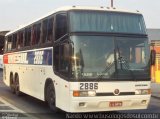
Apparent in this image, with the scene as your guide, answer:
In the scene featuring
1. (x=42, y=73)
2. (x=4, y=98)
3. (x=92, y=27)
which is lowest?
(x=4, y=98)

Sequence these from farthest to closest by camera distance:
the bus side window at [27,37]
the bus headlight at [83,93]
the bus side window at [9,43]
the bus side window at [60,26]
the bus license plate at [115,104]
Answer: the bus side window at [9,43] < the bus side window at [27,37] < the bus side window at [60,26] < the bus license plate at [115,104] < the bus headlight at [83,93]

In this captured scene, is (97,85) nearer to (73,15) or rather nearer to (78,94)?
(78,94)

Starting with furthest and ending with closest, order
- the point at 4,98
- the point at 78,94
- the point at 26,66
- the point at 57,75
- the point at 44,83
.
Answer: the point at 4,98, the point at 26,66, the point at 44,83, the point at 57,75, the point at 78,94

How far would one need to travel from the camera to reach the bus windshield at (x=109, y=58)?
1107cm

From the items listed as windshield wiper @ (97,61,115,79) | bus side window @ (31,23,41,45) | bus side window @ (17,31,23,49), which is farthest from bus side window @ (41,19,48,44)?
bus side window @ (17,31,23,49)

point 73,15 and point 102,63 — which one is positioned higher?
point 73,15

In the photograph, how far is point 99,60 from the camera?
11203 millimetres

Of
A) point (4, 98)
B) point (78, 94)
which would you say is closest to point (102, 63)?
point (78, 94)

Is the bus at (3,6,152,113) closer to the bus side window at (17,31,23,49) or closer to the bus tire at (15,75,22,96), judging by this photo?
the bus side window at (17,31,23,49)

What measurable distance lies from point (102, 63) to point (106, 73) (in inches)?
11.1

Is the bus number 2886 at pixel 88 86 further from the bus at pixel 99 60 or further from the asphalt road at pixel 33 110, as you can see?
the asphalt road at pixel 33 110

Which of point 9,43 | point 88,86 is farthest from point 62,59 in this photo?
point 9,43

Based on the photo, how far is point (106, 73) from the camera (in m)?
11.2

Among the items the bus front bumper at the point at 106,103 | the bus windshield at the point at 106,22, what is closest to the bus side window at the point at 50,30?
the bus windshield at the point at 106,22
